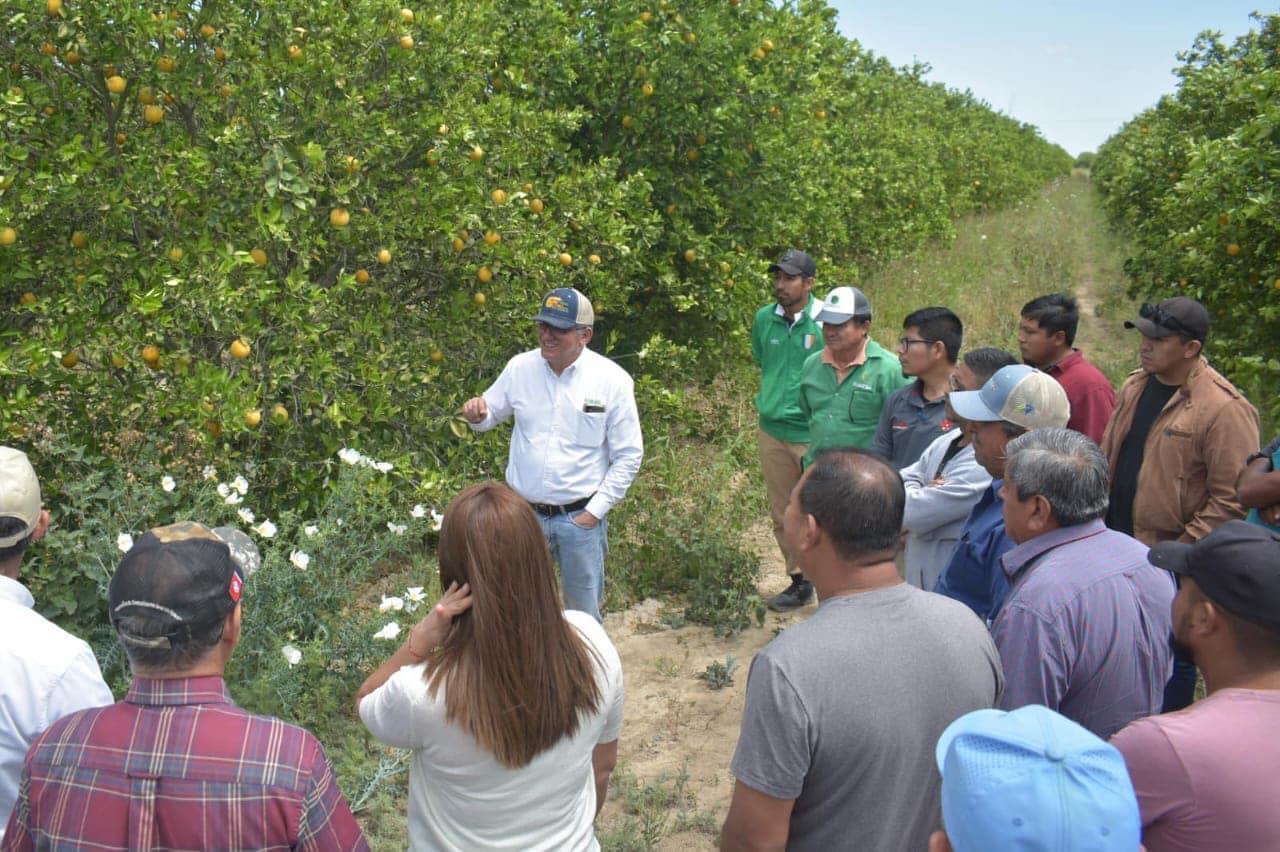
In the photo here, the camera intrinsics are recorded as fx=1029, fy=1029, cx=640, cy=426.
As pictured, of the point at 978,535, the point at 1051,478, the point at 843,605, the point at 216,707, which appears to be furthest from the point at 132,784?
the point at 978,535

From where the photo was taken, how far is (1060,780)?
136 cm

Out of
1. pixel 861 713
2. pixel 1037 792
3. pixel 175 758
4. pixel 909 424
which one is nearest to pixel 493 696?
pixel 175 758

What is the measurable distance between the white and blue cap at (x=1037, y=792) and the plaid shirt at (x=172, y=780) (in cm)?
103

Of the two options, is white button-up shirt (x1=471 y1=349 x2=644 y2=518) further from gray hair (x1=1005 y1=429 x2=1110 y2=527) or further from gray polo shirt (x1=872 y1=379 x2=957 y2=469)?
gray hair (x1=1005 y1=429 x2=1110 y2=527)

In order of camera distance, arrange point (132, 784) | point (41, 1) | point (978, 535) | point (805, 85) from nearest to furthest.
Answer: point (132, 784) → point (978, 535) → point (41, 1) → point (805, 85)

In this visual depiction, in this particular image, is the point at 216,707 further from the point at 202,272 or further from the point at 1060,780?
the point at 202,272

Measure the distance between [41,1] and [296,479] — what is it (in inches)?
81.1

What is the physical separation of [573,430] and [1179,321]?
2.41 m

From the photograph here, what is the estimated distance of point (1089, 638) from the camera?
2.38 m

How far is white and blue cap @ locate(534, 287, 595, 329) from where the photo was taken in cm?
412

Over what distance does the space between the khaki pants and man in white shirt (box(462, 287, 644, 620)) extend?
1.38 m

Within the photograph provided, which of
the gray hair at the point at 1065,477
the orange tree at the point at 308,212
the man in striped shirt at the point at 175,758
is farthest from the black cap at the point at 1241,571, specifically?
the orange tree at the point at 308,212

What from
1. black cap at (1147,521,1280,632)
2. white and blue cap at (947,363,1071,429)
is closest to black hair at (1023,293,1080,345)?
white and blue cap at (947,363,1071,429)

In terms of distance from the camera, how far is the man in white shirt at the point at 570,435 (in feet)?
14.0
